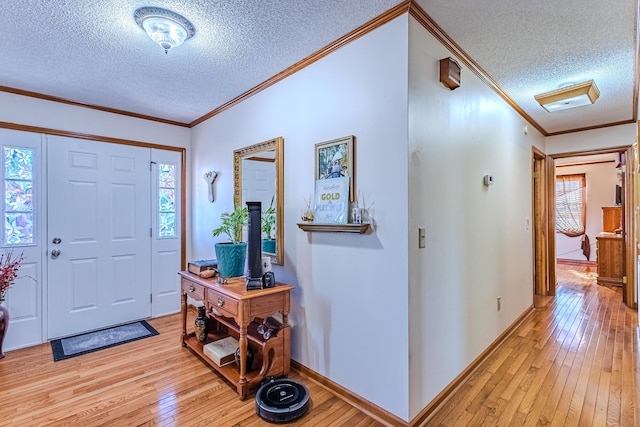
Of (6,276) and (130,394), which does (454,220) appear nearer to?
(130,394)

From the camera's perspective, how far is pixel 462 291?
235 centimetres

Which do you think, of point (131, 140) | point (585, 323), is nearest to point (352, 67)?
point (131, 140)

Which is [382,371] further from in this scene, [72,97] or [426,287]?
[72,97]

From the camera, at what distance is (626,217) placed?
4258 millimetres

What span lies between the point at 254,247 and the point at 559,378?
249 cm

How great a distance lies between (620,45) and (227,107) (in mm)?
3297

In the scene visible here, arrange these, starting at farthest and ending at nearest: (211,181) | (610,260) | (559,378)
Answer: (610,260) < (211,181) < (559,378)

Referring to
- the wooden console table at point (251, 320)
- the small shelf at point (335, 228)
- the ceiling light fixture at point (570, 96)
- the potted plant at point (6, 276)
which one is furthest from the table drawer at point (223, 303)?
the ceiling light fixture at point (570, 96)

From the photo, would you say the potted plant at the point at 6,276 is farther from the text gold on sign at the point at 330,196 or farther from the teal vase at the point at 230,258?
the text gold on sign at the point at 330,196

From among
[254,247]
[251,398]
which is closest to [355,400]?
[251,398]

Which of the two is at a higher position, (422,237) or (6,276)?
(422,237)

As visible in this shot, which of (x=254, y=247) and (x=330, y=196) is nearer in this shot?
(x=330, y=196)

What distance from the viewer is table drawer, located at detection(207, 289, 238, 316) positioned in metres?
2.16

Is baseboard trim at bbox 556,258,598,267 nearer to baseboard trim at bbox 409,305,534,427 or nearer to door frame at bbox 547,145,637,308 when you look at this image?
door frame at bbox 547,145,637,308
